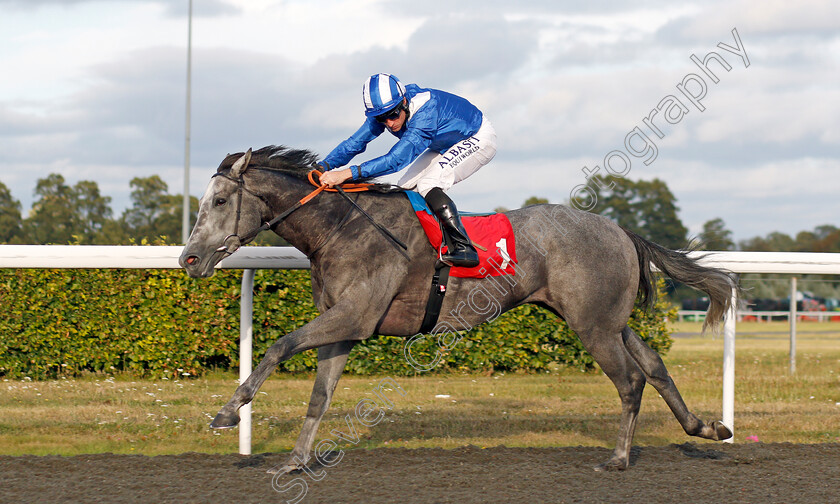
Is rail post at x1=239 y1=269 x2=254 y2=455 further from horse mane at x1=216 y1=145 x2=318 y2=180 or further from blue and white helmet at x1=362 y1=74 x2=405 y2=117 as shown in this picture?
blue and white helmet at x1=362 y1=74 x2=405 y2=117

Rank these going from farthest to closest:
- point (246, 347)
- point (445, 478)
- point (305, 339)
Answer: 1. point (246, 347)
2. point (445, 478)
3. point (305, 339)

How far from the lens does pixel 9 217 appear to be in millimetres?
23594

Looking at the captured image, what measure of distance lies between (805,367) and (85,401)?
8993 millimetres

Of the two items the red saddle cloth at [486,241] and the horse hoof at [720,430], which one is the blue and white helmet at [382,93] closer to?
the red saddle cloth at [486,241]

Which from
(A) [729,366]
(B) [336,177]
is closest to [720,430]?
(A) [729,366]

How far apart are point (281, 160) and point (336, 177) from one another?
35cm

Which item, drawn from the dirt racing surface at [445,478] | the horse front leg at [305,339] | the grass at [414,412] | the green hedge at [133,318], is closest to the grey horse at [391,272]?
the horse front leg at [305,339]

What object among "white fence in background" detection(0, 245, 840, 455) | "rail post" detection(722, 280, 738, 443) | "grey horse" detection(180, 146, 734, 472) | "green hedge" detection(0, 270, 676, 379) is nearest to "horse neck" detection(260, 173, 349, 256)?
"grey horse" detection(180, 146, 734, 472)

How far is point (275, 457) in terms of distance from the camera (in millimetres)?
4363

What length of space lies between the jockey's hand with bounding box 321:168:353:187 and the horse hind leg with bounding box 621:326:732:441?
1.88 m

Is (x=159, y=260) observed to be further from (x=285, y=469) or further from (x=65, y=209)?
(x=65, y=209)

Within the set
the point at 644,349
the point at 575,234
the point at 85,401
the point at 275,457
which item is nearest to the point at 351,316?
the point at 275,457

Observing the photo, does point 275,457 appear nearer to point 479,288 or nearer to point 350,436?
point 350,436

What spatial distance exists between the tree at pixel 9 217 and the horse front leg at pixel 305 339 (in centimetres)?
2118
